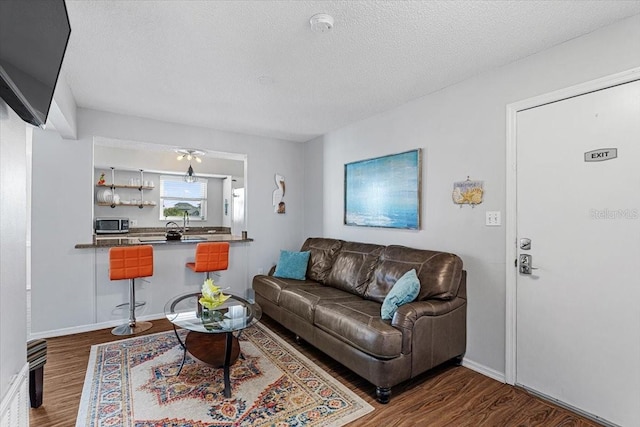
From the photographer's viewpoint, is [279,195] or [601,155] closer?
[601,155]

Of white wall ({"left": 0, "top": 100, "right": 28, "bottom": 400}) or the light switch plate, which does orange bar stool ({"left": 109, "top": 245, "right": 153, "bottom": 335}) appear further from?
the light switch plate

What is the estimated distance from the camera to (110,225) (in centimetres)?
580

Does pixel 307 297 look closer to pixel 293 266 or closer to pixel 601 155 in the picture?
pixel 293 266

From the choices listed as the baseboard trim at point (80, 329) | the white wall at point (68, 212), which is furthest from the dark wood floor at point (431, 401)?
the white wall at point (68, 212)

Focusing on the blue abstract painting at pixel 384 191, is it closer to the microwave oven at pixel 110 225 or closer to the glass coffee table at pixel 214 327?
the glass coffee table at pixel 214 327

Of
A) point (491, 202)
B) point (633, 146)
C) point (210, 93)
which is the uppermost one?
point (210, 93)

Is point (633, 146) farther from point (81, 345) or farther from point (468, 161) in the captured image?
point (81, 345)

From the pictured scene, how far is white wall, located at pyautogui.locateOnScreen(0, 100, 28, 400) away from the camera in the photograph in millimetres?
1268

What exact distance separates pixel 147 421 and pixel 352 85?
3115 millimetres

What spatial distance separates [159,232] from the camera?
6.73m

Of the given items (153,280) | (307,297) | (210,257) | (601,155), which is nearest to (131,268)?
(153,280)

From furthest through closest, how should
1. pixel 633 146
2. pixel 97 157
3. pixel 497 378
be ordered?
pixel 97 157
pixel 497 378
pixel 633 146

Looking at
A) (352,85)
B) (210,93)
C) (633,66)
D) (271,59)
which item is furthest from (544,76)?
(210,93)

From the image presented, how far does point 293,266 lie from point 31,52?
338cm
